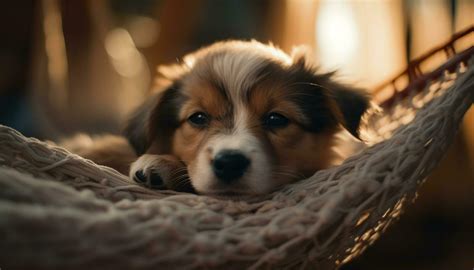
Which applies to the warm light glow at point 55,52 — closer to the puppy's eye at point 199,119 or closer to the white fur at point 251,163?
the puppy's eye at point 199,119

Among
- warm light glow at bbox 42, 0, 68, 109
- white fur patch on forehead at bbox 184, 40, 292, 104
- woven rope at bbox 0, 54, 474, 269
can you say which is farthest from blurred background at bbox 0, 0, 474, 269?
woven rope at bbox 0, 54, 474, 269

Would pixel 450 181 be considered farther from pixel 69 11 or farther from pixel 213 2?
pixel 69 11

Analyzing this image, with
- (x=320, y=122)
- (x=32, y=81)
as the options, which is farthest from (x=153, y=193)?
(x=32, y=81)

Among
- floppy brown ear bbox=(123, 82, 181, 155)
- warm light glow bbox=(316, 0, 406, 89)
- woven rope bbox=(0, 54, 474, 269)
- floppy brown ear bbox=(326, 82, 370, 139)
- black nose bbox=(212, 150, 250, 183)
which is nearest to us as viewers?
woven rope bbox=(0, 54, 474, 269)

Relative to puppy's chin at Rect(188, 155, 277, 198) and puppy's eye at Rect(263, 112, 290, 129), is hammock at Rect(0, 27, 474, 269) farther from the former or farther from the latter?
puppy's eye at Rect(263, 112, 290, 129)

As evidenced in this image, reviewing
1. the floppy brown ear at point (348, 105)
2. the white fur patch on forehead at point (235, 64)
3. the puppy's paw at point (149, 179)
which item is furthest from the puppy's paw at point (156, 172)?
the floppy brown ear at point (348, 105)

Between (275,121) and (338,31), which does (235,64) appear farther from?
(338,31)

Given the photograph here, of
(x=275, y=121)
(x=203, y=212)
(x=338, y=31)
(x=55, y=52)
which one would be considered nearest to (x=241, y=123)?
(x=275, y=121)
